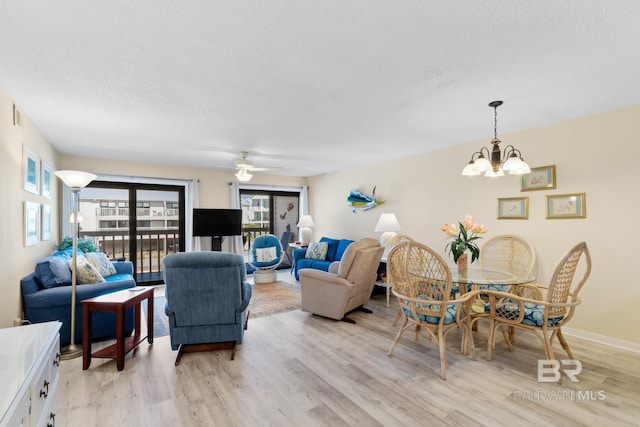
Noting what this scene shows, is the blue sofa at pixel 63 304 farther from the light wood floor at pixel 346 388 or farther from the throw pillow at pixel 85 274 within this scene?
the light wood floor at pixel 346 388

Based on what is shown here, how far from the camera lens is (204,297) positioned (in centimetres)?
267

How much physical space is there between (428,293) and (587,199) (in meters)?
2.06

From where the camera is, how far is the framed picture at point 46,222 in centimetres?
359

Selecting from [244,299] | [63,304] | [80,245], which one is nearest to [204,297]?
[244,299]

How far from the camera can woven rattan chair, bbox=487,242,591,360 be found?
7.67 ft

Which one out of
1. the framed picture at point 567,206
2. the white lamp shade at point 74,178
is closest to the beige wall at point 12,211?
the white lamp shade at point 74,178

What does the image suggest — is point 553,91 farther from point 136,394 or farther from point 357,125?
point 136,394

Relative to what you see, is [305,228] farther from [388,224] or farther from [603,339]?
[603,339]

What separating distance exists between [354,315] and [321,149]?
7.97 feet

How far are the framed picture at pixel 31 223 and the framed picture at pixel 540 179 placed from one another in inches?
210

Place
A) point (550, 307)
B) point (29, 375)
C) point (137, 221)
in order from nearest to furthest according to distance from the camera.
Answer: point (29, 375)
point (550, 307)
point (137, 221)

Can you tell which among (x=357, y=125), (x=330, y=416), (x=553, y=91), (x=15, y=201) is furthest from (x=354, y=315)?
(x=15, y=201)

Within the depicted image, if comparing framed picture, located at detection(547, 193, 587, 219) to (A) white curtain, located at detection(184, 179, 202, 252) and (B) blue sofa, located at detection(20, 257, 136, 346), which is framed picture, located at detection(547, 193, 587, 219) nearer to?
(B) blue sofa, located at detection(20, 257, 136, 346)

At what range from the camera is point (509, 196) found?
3.71 meters
